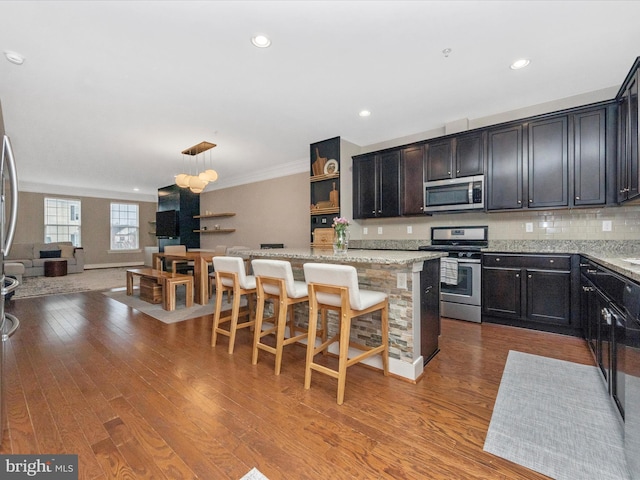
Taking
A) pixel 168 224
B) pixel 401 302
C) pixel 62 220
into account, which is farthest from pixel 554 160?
pixel 62 220

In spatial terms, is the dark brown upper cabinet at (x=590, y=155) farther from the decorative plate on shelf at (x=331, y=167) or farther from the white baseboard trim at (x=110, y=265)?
the white baseboard trim at (x=110, y=265)

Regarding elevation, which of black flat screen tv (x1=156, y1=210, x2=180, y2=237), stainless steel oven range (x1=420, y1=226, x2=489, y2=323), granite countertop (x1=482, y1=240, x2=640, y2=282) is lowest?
stainless steel oven range (x1=420, y1=226, x2=489, y2=323)

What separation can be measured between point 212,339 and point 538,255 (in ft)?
11.8

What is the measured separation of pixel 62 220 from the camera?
910 cm

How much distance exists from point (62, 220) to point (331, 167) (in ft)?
31.0

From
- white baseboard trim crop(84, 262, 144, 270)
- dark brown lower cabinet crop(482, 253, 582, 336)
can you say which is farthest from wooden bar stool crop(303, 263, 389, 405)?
white baseboard trim crop(84, 262, 144, 270)

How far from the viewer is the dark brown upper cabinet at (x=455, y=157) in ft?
12.1

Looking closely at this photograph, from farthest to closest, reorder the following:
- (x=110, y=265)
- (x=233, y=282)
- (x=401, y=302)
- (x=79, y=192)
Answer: (x=110, y=265)
(x=79, y=192)
(x=233, y=282)
(x=401, y=302)

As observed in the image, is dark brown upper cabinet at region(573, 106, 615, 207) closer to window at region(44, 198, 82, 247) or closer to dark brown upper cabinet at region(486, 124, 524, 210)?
dark brown upper cabinet at region(486, 124, 524, 210)

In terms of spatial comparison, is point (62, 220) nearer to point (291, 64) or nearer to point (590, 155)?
point (291, 64)

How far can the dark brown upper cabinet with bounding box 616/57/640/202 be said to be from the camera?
7.97ft

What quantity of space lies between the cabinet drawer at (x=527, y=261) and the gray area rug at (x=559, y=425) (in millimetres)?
1111

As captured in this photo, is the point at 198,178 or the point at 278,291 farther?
the point at 198,178

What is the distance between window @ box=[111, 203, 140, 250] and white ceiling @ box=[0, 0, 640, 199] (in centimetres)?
601
